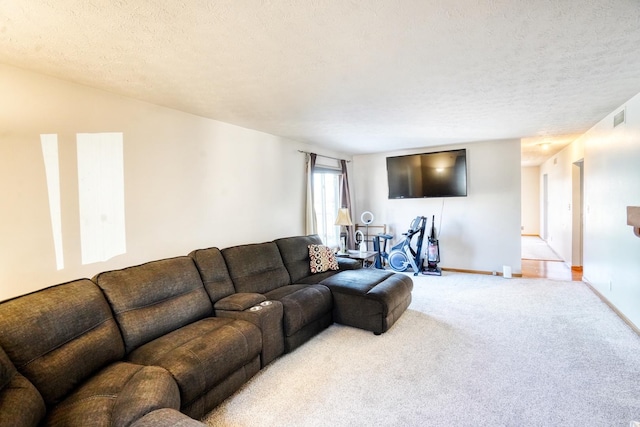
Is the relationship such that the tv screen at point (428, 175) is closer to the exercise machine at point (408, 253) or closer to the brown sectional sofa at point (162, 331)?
the exercise machine at point (408, 253)

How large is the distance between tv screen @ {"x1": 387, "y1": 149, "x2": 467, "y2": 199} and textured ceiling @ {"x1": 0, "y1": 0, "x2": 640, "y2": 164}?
83.5 inches

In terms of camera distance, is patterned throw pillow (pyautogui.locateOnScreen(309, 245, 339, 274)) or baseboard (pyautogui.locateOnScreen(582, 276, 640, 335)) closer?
baseboard (pyautogui.locateOnScreen(582, 276, 640, 335))

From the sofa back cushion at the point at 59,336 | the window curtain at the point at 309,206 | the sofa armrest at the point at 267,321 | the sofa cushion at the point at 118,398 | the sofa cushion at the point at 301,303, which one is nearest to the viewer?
the sofa cushion at the point at 118,398

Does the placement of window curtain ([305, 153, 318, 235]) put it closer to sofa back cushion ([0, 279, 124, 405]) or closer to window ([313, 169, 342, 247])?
window ([313, 169, 342, 247])

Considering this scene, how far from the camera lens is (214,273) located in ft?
9.91

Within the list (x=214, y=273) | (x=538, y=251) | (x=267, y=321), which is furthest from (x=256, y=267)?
(x=538, y=251)

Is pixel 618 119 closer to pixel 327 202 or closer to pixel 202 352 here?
pixel 327 202

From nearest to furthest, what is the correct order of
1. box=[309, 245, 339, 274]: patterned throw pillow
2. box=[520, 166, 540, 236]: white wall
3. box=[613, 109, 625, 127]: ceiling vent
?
1. box=[613, 109, 625, 127]: ceiling vent
2. box=[309, 245, 339, 274]: patterned throw pillow
3. box=[520, 166, 540, 236]: white wall

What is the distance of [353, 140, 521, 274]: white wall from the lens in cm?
541

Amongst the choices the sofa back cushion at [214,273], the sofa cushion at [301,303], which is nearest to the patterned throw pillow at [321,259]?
the sofa cushion at [301,303]

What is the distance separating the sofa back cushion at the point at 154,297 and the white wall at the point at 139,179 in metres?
0.40

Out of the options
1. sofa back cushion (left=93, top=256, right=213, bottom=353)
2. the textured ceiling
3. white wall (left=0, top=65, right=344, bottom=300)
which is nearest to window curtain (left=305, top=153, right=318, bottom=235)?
white wall (left=0, top=65, right=344, bottom=300)

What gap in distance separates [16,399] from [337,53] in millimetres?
2475

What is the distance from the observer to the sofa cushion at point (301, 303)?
9.40 feet
